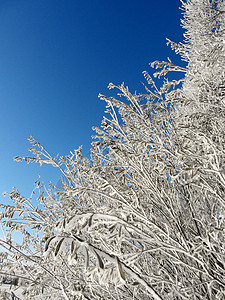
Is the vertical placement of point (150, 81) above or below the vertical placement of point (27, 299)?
above

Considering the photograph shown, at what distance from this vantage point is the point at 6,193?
2.54 m

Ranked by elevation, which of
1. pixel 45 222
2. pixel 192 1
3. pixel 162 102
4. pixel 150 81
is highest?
pixel 192 1

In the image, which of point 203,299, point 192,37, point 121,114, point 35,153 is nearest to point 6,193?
point 35,153

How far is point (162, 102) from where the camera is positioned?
108 inches

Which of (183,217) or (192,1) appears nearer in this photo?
(183,217)

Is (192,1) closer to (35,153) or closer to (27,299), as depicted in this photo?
(35,153)

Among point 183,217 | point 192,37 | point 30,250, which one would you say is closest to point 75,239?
point 183,217

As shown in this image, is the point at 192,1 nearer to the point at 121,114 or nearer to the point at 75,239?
the point at 121,114

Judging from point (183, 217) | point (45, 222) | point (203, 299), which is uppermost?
point (45, 222)

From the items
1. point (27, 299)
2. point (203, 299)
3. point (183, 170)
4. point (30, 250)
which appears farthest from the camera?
point (30, 250)

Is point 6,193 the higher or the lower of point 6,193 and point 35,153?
the lower

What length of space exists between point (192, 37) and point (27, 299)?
58.4ft

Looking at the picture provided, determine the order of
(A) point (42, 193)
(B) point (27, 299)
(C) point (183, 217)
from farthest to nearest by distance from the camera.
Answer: (A) point (42, 193) → (C) point (183, 217) → (B) point (27, 299)

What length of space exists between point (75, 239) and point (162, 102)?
226cm
